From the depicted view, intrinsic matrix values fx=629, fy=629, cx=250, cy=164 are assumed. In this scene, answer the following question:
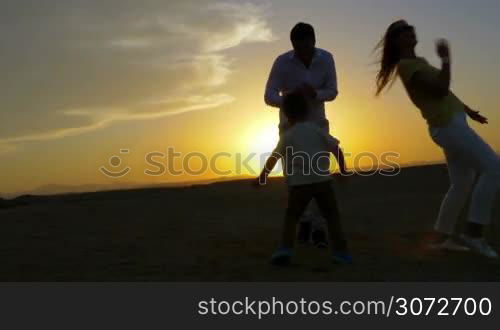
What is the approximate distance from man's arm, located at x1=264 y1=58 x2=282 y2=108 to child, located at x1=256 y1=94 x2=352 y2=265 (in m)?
0.57

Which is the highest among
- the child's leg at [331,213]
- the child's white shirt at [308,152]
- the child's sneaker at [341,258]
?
the child's white shirt at [308,152]

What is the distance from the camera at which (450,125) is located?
5.66 meters

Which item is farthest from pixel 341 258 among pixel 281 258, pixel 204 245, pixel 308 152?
pixel 204 245

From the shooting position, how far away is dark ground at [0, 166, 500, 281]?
5035mm

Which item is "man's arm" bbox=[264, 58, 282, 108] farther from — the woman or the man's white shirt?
the woman

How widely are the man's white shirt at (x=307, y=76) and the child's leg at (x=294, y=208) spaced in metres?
1.01

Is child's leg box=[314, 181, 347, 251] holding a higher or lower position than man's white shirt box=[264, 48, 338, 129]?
lower

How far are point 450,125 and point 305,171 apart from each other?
143cm

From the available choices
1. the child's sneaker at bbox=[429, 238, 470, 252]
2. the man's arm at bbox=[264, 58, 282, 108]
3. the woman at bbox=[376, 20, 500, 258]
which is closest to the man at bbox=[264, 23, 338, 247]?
the man's arm at bbox=[264, 58, 282, 108]

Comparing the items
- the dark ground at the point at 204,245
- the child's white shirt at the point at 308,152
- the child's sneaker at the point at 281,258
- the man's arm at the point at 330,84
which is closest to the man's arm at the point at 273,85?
the man's arm at the point at 330,84

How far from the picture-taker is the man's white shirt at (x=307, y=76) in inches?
243

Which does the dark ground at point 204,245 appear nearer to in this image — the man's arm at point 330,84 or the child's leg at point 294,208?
the child's leg at point 294,208

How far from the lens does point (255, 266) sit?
210 inches

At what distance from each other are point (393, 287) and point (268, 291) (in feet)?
2.93
